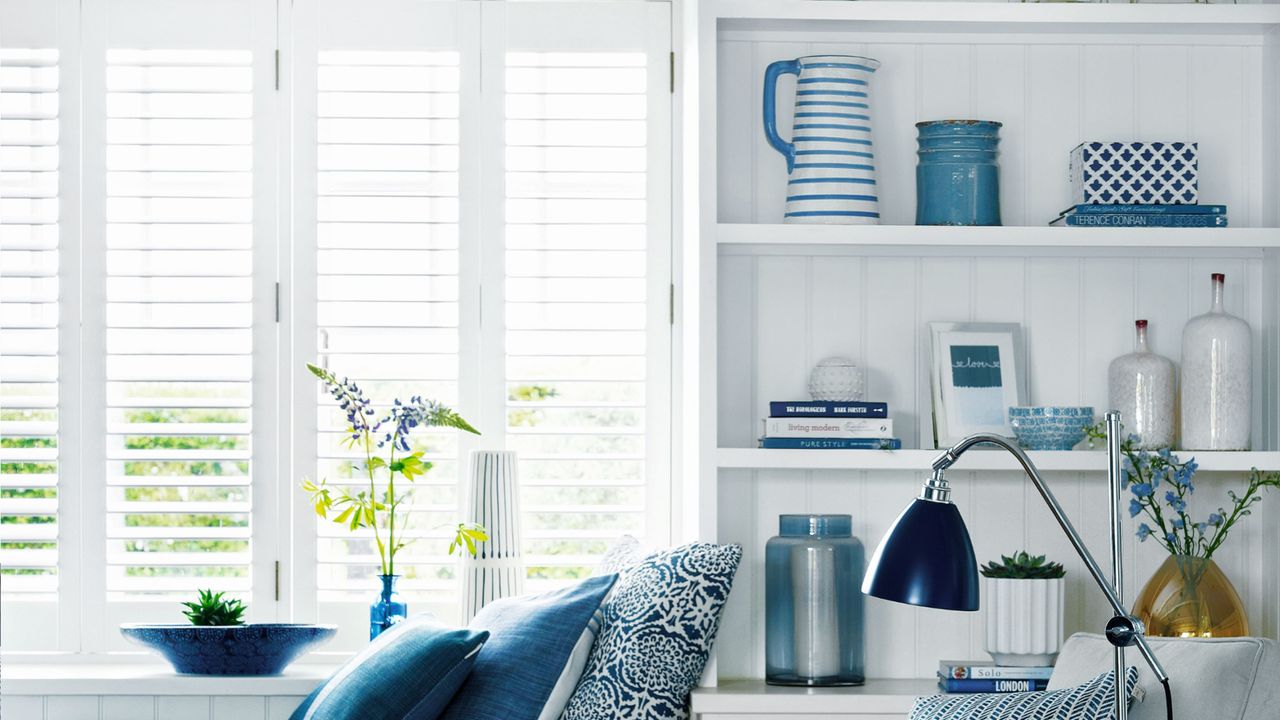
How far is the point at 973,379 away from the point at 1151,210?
47 centimetres

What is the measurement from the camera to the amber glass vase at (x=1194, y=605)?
2.25 meters

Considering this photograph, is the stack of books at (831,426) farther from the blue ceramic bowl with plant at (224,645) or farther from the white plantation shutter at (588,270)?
the blue ceramic bowl with plant at (224,645)

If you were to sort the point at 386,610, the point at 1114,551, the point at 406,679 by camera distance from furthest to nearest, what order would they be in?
the point at 386,610 → the point at 406,679 → the point at 1114,551

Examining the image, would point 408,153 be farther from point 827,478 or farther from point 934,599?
point 934,599

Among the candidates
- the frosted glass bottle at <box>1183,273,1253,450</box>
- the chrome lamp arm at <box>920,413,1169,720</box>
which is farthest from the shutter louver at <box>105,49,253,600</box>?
the frosted glass bottle at <box>1183,273,1253,450</box>

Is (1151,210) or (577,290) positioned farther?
(577,290)

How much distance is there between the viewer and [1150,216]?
7.80 feet

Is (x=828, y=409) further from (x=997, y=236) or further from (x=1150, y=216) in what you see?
(x=1150, y=216)

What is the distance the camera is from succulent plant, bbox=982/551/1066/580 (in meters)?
2.28

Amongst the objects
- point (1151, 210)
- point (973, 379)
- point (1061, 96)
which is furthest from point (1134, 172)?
point (973, 379)

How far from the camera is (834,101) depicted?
2.40 metres

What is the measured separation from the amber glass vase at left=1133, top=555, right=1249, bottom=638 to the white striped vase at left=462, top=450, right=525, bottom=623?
4.11 feet

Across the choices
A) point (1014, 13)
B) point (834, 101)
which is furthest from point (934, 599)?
point (1014, 13)

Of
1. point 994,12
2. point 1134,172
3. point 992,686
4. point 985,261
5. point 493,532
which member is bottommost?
point 992,686
